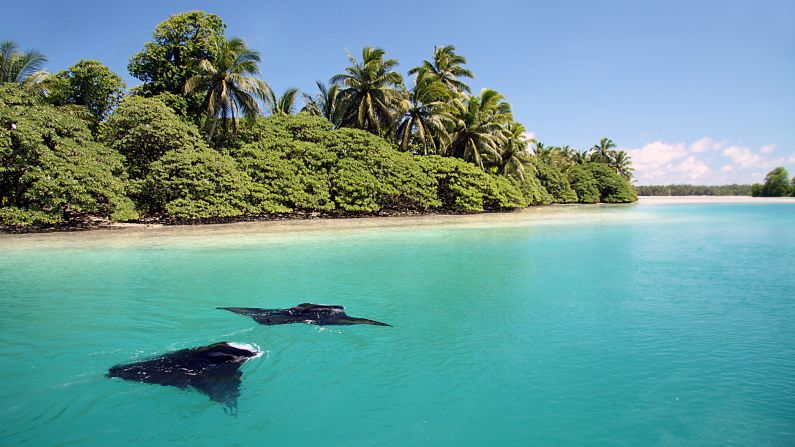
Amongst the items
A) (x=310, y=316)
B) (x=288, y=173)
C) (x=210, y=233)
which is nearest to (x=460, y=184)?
(x=288, y=173)

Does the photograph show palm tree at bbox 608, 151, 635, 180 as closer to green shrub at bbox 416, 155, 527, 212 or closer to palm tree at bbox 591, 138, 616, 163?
palm tree at bbox 591, 138, 616, 163

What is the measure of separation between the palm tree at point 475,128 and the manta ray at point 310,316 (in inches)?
1001

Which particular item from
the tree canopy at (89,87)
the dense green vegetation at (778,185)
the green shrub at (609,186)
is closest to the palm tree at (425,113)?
the tree canopy at (89,87)

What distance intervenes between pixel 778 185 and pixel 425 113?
60.3m

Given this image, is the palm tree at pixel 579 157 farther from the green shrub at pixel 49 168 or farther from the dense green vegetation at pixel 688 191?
the green shrub at pixel 49 168

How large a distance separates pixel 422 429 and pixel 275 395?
1.53 meters

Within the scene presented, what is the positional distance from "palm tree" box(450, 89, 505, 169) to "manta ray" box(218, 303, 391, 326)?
83.5 ft

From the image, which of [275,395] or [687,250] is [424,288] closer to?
[275,395]

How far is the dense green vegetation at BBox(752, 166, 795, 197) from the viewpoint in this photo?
59.2m

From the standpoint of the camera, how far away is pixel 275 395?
169 inches

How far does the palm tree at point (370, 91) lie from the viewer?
25906mm

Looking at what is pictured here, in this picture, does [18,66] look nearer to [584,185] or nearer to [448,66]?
[448,66]

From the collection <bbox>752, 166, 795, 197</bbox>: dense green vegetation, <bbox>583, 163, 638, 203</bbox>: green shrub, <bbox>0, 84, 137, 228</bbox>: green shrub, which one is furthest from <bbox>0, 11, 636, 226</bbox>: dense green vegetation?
<bbox>752, 166, 795, 197</bbox>: dense green vegetation

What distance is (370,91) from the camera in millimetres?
26500
